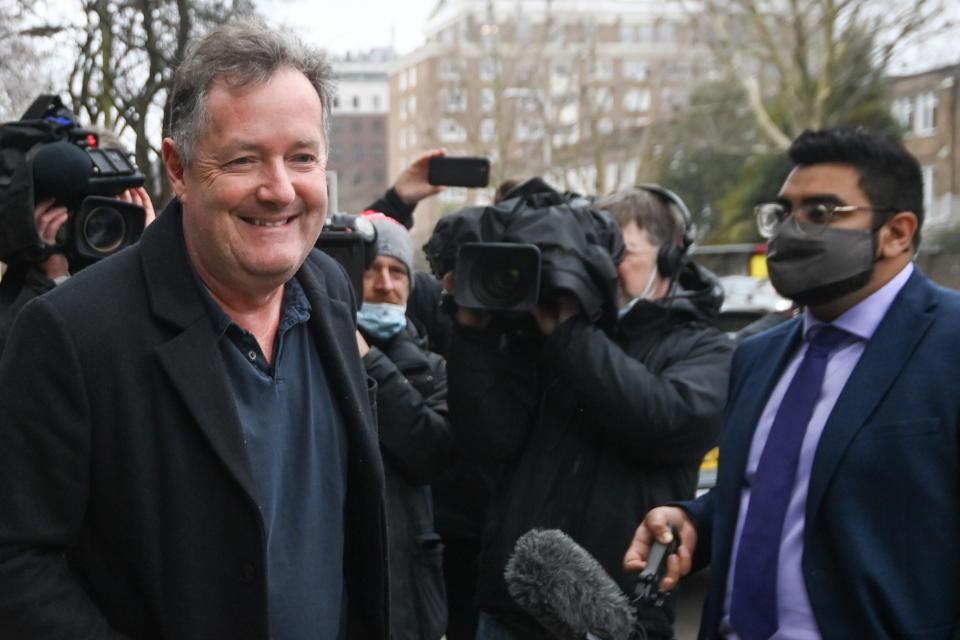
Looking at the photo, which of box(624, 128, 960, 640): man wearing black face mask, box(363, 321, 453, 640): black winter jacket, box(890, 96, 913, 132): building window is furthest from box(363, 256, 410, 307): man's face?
box(890, 96, 913, 132): building window

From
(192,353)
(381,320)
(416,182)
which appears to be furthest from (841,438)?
(416,182)

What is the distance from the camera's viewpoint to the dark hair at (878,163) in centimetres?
277

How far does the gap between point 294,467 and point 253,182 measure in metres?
0.54

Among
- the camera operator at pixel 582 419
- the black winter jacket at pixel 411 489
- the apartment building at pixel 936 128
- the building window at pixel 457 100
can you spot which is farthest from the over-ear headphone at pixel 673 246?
the building window at pixel 457 100

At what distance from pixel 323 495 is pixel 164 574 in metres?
0.36

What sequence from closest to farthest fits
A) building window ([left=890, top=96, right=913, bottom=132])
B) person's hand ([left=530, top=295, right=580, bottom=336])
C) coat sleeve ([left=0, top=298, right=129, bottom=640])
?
coat sleeve ([left=0, top=298, right=129, bottom=640]), person's hand ([left=530, top=295, right=580, bottom=336]), building window ([left=890, top=96, right=913, bottom=132])

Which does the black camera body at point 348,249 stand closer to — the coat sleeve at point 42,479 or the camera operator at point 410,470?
the camera operator at point 410,470

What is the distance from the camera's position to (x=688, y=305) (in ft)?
12.1

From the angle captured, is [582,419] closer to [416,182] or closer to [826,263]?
[826,263]

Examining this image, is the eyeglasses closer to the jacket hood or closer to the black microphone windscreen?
the jacket hood

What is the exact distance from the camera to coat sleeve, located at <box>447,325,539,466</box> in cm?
346

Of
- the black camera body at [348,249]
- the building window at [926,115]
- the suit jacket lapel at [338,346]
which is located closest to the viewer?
the suit jacket lapel at [338,346]

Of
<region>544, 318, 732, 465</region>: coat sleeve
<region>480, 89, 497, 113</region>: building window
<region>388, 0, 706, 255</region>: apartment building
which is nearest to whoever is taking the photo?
<region>544, 318, 732, 465</region>: coat sleeve

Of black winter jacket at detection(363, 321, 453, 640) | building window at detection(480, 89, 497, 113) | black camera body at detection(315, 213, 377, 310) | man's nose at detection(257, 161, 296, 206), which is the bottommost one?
black winter jacket at detection(363, 321, 453, 640)
